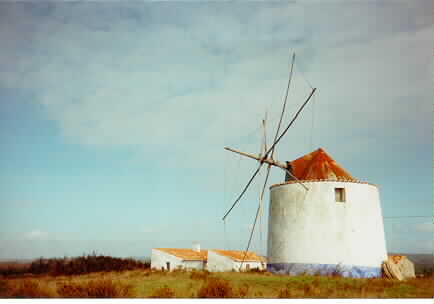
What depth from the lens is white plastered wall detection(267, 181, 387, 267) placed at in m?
12.6

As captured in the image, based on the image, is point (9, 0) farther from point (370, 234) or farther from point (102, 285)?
point (370, 234)

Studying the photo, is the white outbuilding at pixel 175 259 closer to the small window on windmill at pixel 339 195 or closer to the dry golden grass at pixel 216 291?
the small window on windmill at pixel 339 195

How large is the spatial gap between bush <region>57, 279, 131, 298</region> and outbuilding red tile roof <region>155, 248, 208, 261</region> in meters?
14.1

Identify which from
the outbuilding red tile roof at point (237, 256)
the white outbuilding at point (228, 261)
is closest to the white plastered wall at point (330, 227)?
the white outbuilding at point (228, 261)

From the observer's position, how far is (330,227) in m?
12.8

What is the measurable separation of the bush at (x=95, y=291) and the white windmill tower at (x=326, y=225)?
5.50 metres

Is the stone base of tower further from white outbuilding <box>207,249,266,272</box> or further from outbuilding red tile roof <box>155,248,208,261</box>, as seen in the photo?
outbuilding red tile roof <box>155,248,208,261</box>

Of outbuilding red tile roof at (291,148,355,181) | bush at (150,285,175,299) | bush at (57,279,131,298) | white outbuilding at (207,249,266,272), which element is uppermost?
outbuilding red tile roof at (291,148,355,181)

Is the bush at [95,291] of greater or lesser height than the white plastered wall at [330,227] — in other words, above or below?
below

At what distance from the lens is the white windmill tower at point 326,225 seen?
496 inches

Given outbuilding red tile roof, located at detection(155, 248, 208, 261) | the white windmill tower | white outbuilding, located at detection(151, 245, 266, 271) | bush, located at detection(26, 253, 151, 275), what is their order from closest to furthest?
the white windmill tower < bush, located at detection(26, 253, 151, 275) < white outbuilding, located at detection(151, 245, 266, 271) < outbuilding red tile roof, located at detection(155, 248, 208, 261)

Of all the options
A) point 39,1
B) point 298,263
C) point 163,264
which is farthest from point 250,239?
point 163,264

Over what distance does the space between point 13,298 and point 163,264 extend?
14940mm

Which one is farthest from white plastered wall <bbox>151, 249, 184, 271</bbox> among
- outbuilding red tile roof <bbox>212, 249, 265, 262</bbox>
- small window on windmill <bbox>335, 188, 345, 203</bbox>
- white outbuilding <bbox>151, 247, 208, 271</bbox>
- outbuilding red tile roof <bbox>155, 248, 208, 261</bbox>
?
small window on windmill <bbox>335, 188, 345, 203</bbox>
